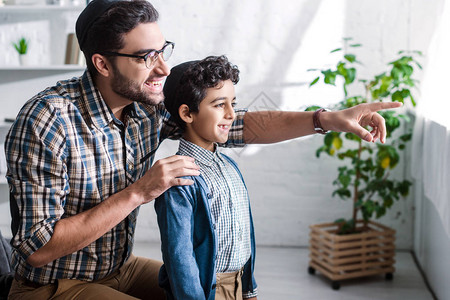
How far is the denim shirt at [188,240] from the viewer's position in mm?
1447

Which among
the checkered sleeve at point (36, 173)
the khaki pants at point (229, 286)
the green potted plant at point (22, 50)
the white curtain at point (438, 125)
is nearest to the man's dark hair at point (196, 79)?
the checkered sleeve at point (36, 173)

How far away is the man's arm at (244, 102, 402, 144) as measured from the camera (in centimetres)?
169

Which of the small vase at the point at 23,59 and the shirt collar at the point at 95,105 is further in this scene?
the small vase at the point at 23,59

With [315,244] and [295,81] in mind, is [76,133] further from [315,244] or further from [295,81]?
[295,81]

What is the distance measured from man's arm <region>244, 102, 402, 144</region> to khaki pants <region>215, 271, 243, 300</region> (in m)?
0.47

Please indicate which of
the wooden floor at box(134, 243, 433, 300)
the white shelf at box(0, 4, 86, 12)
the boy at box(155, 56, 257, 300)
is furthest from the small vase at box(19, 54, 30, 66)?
the boy at box(155, 56, 257, 300)

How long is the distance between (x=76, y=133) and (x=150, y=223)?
91.2 inches

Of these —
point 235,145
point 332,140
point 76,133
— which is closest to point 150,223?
point 332,140

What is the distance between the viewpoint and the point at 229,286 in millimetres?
1589

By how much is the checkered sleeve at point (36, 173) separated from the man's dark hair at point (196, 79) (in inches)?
14.6

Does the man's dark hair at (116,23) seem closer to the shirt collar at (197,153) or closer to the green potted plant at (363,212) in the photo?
the shirt collar at (197,153)

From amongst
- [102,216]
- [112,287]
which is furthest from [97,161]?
[112,287]

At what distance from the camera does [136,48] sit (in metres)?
1.53

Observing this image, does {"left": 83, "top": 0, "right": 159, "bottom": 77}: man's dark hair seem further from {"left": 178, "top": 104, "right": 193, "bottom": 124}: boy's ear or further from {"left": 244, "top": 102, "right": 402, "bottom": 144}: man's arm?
{"left": 244, "top": 102, "right": 402, "bottom": 144}: man's arm
